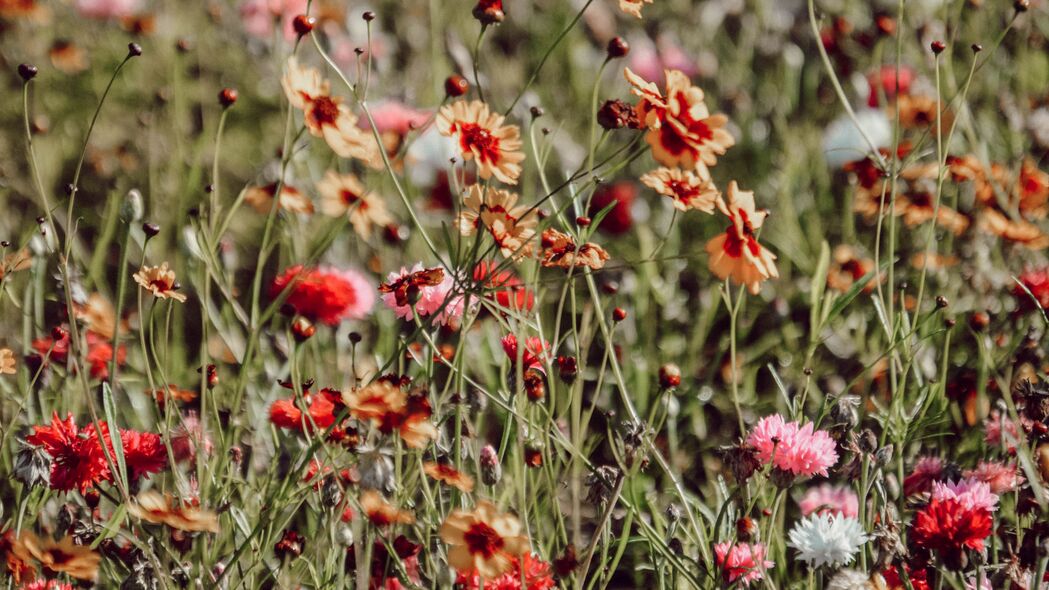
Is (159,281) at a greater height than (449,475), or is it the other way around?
(159,281)

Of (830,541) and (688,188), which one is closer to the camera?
(830,541)

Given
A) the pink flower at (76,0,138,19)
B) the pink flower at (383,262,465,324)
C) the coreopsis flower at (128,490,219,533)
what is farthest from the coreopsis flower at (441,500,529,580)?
the pink flower at (76,0,138,19)

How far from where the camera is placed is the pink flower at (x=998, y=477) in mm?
1150

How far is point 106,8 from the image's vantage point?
2463mm

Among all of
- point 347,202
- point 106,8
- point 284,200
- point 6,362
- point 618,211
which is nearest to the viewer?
point 6,362

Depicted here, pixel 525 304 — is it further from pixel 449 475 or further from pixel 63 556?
pixel 63 556

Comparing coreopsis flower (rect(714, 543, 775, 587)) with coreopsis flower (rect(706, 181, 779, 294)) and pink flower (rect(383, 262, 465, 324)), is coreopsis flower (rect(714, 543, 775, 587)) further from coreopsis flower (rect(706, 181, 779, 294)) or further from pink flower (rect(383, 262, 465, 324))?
pink flower (rect(383, 262, 465, 324))

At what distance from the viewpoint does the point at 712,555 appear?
41.6 inches

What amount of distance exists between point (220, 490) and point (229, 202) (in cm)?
125

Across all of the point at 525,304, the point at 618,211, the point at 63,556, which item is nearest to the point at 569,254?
the point at 525,304

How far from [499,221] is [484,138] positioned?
0.31 ft

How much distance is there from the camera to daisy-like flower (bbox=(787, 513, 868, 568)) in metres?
0.96

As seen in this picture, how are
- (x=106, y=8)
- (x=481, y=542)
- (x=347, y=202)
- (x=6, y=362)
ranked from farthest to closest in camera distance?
1. (x=106, y=8)
2. (x=347, y=202)
3. (x=6, y=362)
4. (x=481, y=542)

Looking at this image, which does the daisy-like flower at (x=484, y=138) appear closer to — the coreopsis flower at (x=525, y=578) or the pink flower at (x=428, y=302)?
the pink flower at (x=428, y=302)
